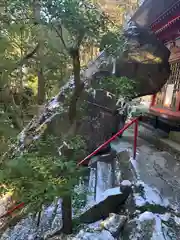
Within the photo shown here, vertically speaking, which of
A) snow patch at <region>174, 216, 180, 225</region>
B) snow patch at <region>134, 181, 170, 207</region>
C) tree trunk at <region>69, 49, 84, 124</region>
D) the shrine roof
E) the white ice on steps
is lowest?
the white ice on steps

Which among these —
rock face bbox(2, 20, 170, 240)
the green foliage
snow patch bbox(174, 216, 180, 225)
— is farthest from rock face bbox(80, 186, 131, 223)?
rock face bbox(2, 20, 170, 240)

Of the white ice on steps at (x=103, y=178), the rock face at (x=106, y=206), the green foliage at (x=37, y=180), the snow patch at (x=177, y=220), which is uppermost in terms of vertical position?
the green foliage at (x=37, y=180)

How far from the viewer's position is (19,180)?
2217mm

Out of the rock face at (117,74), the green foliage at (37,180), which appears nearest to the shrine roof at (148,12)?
the rock face at (117,74)

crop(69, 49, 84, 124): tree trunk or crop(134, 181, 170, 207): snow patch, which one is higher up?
crop(69, 49, 84, 124): tree trunk

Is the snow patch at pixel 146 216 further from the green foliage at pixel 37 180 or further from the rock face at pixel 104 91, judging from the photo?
the rock face at pixel 104 91

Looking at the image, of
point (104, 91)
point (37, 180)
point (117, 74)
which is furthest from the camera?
point (117, 74)

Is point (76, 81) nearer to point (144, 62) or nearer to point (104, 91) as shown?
point (104, 91)

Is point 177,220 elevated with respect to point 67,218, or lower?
elevated

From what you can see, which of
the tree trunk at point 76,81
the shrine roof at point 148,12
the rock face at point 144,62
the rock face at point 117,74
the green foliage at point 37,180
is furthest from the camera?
the shrine roof at point 148,12

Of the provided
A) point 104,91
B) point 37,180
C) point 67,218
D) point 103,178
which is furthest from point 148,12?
point 37,180

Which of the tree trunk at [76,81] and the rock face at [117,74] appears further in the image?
the rock face at [117,74]

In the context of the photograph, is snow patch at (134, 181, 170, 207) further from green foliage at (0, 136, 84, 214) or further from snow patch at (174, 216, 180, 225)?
green foliage at (0, 136, 84, 214)

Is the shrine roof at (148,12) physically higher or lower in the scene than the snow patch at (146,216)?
higher
